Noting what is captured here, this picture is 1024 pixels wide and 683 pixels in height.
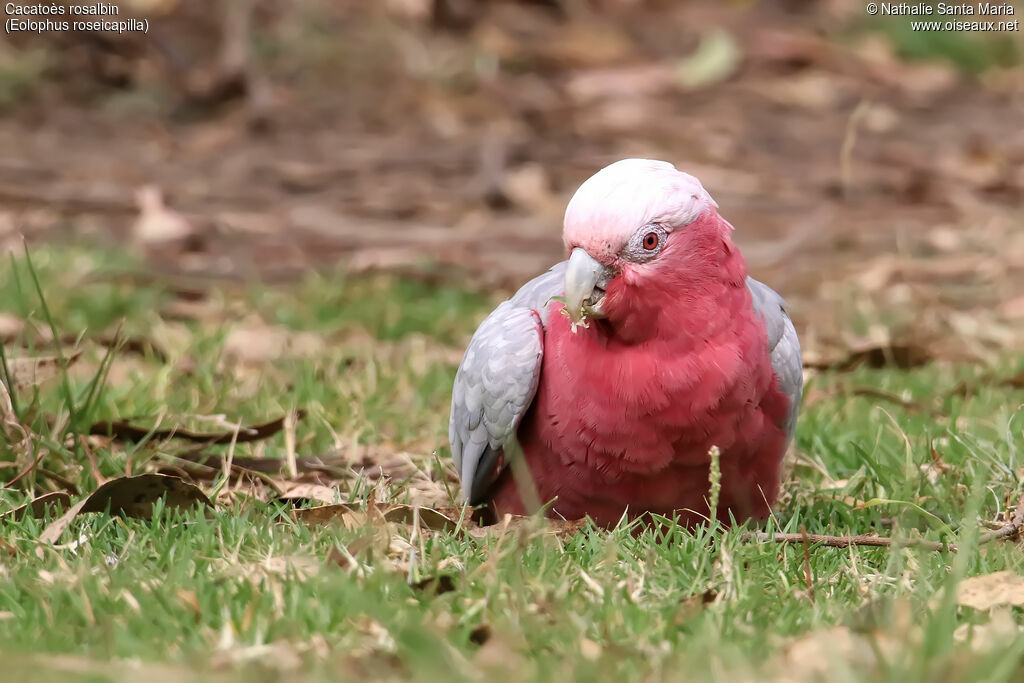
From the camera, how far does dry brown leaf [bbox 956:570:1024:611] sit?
91.5 inches

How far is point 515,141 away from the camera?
25.7 ft

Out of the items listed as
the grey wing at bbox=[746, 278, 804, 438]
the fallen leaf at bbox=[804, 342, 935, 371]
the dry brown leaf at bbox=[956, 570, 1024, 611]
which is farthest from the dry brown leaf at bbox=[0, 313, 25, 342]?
the dry brown leaf at bbox=[956, 570, 1024, 611]

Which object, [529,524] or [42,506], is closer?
[529,524]

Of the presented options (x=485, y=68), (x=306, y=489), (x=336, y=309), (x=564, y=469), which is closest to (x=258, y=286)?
(x=336, y=309)

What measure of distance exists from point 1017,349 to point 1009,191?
283cm

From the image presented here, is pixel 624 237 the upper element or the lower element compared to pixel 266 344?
upper

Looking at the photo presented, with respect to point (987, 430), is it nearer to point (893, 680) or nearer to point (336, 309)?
point (893, 680)

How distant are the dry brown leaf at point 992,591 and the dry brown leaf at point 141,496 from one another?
1.62 meters

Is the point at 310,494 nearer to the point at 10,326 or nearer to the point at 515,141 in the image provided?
the point at 10,326

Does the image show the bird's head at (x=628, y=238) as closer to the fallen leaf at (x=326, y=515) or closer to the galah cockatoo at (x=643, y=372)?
the galah cockatoo at (x=643, y=372)
